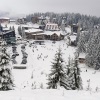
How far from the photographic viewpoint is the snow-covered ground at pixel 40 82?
32.2 feet

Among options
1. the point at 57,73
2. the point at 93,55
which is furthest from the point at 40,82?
the point at 93,55

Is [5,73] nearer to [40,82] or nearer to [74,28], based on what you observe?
[40,82]

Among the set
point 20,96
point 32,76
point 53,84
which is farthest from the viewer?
point 32,76

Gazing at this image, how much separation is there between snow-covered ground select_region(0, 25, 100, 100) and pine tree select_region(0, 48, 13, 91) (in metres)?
1.62

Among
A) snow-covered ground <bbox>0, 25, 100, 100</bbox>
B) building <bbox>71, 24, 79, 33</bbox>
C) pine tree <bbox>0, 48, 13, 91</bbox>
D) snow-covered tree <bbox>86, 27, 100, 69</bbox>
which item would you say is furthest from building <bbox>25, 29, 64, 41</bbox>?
pine tree <bbox>0, 48, 13, 91</bbox>

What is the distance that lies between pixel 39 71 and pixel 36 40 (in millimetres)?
51565

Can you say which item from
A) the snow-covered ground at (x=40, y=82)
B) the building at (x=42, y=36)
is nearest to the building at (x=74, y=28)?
the building at (x=42, y=36)

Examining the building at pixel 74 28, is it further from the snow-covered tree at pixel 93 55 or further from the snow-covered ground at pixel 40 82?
the snow-covered tree at pixel 93 55

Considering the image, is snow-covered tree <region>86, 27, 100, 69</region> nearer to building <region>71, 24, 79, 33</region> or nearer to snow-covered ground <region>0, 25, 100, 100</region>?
snow-covered ground <region>0, 25, 100, 100</region>

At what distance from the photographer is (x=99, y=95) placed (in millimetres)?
10508

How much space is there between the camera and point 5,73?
825 inches

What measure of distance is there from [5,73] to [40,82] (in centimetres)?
2268

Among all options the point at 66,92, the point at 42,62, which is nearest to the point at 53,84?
the point at 66,92

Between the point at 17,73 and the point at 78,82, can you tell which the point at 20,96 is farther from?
the point at 17,73
